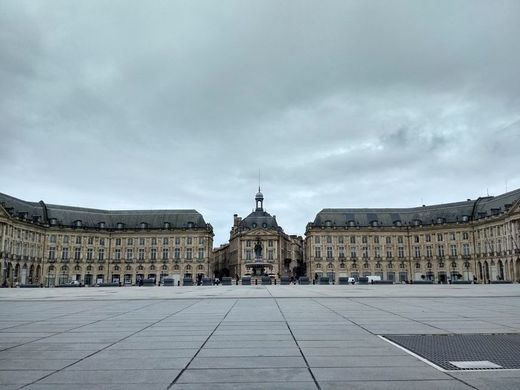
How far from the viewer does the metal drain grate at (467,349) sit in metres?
8.87

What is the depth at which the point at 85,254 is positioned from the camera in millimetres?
126750

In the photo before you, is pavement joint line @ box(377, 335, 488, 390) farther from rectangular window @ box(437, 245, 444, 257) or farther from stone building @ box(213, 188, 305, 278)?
rectangular window @ box(437, 245, 444, 257)

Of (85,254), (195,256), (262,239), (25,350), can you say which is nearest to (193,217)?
(195,256)

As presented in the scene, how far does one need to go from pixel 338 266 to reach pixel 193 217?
A: 140 ft

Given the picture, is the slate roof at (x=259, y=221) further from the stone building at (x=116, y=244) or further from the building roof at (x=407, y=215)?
the building roof at (x=407, y=215)

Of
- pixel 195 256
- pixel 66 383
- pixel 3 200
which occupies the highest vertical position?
pixel 3 200

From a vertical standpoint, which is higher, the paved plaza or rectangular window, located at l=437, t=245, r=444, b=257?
rectangular window, located at l=437, t=245, r=444, b=257

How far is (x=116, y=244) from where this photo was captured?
131500 mm

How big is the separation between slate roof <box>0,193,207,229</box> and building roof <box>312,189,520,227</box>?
3598 cm

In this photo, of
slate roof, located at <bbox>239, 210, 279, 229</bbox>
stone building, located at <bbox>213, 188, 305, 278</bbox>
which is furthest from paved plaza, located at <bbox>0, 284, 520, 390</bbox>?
slate roof, located at <bbox>239, 210, 279, 229</bbox>

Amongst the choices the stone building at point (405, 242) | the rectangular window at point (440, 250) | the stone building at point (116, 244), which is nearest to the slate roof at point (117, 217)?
the stone building at point (116, 244)

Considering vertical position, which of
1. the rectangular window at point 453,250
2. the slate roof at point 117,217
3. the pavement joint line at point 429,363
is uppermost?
the slate roof at point 117,217

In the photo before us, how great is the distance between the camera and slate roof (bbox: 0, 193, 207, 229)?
4926 inches

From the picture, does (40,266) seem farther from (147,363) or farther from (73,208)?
(147,363)
